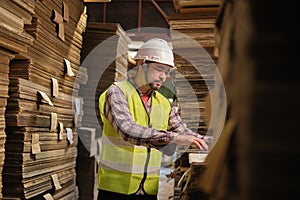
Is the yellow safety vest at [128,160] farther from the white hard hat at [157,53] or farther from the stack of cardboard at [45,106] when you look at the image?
the stack of cardboard at [45,106]

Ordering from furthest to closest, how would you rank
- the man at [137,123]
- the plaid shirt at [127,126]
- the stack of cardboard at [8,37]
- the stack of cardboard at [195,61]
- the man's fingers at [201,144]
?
the stack of cardboard at [195,61], the man at [137,123], the stack of cardboard at [8,37], the plaid shirt at [127,126], the man's fingers at [201,144]

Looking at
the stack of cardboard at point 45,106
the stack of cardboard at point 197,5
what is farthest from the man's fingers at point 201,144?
the stack of cardboard at point 45,106

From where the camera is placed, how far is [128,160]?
365 cm

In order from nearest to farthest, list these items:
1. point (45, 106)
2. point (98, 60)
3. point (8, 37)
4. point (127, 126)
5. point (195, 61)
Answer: point (127, 126) → point (8, 37) → point (195, 61) → point (45, 106) → point (98, 60)

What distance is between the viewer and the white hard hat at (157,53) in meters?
3.79

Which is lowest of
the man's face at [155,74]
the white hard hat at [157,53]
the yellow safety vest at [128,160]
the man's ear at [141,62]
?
the yellow safety vest at [128,160]

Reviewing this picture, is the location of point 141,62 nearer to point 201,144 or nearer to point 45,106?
point 201,144

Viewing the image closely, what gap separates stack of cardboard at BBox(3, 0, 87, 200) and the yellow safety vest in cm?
104

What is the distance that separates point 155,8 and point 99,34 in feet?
7.10

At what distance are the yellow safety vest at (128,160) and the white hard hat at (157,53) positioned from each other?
32 centimetres

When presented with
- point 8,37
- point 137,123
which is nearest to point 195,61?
point 137,123

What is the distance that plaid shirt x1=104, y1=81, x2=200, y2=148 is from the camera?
2.96m

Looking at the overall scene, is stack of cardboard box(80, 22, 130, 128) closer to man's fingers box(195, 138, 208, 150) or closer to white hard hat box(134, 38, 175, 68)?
white hard hat box(134, 38, 175, 68)

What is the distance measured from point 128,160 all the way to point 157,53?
102 cm
